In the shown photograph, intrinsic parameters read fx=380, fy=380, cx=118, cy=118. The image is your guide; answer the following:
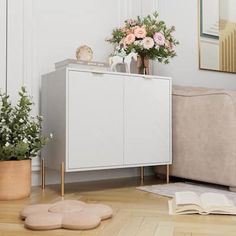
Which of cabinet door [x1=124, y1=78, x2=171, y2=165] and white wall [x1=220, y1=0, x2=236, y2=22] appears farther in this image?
white wall [x1=220, y1=0, x2=236, y2=22]

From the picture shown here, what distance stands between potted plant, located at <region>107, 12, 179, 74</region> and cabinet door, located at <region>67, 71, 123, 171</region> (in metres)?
0.39

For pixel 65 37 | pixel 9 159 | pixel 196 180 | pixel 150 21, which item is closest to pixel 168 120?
pixel 196 180

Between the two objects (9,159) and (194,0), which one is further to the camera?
A: (194,0)

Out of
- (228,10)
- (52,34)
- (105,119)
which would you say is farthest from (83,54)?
(228,10)

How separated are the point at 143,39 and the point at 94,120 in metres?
0.73

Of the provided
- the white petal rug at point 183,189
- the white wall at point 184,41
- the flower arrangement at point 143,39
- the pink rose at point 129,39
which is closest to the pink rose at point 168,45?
the flower arrangement at point 143,39

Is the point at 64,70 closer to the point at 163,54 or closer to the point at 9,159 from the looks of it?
the point at 9,159

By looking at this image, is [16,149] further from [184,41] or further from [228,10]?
[228,10]

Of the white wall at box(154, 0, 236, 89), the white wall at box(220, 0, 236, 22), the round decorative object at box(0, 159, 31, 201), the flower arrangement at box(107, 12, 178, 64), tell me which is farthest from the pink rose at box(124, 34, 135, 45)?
the white wall at box(220, 0, 236, 22)

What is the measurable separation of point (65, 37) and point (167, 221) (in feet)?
5.06

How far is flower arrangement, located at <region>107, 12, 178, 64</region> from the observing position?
8.46 ft

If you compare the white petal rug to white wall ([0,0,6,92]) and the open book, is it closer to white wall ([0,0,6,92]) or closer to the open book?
the open book

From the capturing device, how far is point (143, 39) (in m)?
2.58

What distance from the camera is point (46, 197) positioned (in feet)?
6.68
